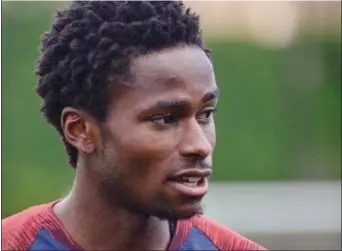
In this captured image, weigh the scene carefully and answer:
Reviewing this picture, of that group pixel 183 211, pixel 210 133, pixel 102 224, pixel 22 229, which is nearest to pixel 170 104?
pixel 210 133

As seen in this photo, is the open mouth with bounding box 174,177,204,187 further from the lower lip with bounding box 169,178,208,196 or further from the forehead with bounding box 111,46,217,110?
the forehead with bounding box 111,46,217,110

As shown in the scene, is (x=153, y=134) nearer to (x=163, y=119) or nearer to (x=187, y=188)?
(x=163, y=119)

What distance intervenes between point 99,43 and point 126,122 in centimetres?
21

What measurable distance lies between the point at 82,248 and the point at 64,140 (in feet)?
0.97

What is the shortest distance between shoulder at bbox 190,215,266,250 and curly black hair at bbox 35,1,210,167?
46 cm

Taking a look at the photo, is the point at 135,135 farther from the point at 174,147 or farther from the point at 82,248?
the point at 82,248

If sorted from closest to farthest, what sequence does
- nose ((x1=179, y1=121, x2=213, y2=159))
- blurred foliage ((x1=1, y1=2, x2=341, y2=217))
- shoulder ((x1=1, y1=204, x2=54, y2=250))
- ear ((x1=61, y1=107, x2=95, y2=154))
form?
nose ((x1=179, y1=121, x2=213, y2=159))
ear ((x1=61, y1=107, x2=95, y2=154))
shoulder ((x1=1, y1=204, x2=54, y2=250))
blurred foliage ((x1=1, y1=2, x2=341, y2=217))

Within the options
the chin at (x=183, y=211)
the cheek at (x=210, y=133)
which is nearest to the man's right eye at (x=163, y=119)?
the cheek at (x=210, y=133)

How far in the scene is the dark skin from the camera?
231cm

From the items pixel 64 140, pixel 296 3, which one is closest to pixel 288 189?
pixel 296 3

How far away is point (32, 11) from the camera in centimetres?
909

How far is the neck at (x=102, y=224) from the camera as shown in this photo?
249cm

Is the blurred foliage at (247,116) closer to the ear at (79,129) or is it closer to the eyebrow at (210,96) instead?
the ear at (79,129)

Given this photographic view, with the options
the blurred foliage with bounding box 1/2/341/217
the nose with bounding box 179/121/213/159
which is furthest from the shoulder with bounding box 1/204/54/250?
the blurred foliage with bounding box 1/2/341/217
